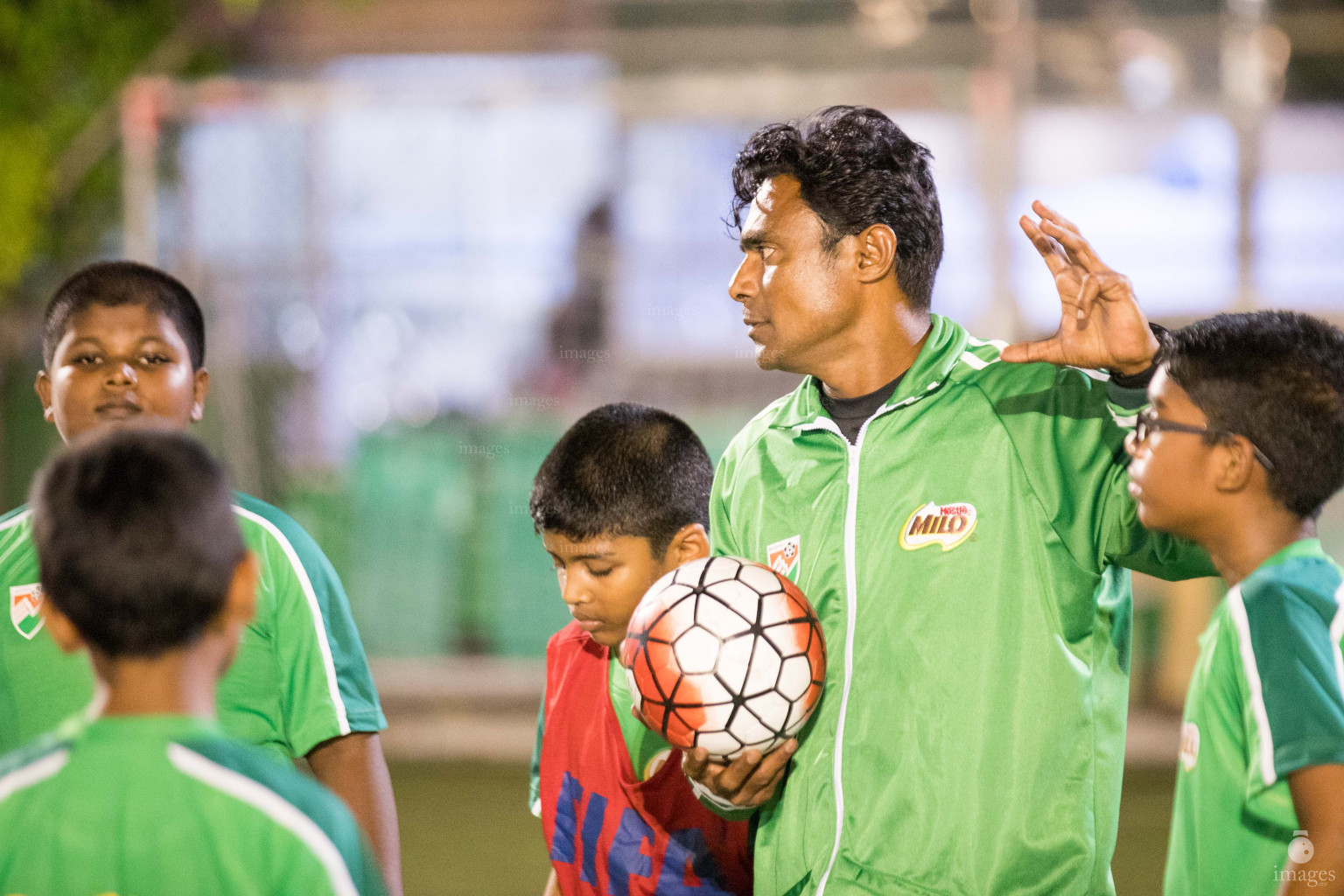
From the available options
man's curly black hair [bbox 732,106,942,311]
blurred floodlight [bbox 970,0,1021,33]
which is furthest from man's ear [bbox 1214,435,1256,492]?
blurred floodlight [bbox 970,0,1021,33]

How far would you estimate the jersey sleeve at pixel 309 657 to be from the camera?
2.57 metres

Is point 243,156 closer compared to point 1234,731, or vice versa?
point 1234,731

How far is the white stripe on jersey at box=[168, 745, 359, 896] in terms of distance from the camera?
1.70 meters

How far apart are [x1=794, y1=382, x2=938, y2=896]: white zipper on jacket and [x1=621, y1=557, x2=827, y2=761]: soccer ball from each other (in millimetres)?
57

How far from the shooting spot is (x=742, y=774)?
2318 mm

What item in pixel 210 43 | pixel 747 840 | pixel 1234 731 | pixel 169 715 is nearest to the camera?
pixel 169 715

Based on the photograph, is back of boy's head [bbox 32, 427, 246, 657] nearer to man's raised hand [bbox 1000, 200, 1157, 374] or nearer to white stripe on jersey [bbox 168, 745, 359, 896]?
white stripe on jersey [bbox 168, 745, 359, 896]

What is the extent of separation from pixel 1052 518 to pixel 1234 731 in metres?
0.47

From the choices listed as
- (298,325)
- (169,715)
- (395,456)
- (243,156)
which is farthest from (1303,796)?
(243,156)

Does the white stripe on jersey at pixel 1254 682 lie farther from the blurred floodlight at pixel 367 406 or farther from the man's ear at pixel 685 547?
the blurred floodlight at pixel 367 406

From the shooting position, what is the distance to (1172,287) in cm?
829

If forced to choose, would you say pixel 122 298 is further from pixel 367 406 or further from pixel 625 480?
pixel 367 406

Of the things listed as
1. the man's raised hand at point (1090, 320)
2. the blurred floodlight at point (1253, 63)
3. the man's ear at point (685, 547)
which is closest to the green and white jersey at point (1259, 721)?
the man's raised hand at point (1090, 320)

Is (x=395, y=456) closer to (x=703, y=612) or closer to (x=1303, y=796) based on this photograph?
(x=703, y=612)
